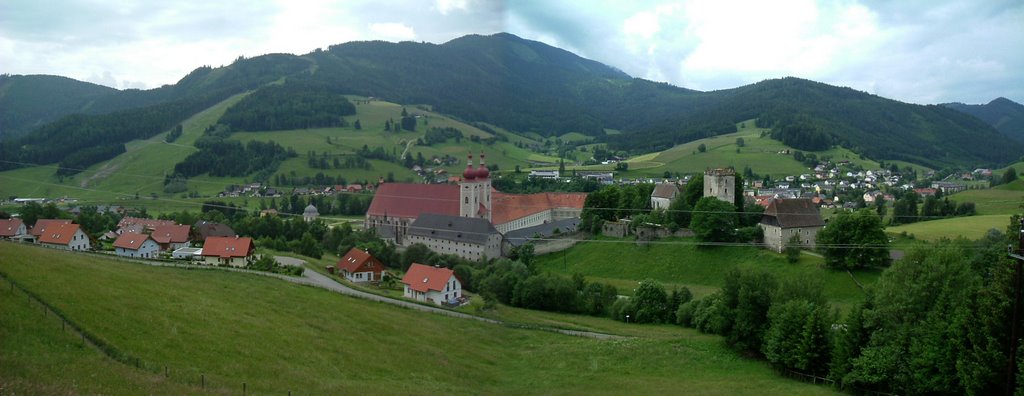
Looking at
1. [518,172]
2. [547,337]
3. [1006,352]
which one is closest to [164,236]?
[547,337]

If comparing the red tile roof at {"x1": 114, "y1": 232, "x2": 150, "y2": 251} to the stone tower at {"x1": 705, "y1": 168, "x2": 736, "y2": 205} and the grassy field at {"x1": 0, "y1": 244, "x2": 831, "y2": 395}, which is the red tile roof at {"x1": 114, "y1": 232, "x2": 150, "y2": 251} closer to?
the grassy field at {"x1": 0, "y1": 244, "x2": 831, "y2": 395}

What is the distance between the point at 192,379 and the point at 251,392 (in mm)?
1253

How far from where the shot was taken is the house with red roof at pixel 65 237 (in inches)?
1743

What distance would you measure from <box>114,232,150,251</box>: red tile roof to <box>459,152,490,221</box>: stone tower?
1232 inches

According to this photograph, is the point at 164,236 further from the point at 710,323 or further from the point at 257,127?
the point at 257,127

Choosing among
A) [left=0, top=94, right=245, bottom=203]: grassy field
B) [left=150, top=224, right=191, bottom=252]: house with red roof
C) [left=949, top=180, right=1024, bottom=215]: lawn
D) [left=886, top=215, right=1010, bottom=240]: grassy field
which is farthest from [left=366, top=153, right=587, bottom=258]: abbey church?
[left=0, top=94, right=245, bottom=203]: grassy field

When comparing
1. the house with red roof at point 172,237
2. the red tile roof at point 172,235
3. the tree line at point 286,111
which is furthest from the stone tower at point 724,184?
the tree line at point 286,111

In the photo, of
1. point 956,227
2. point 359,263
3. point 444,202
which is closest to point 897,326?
point 359,263

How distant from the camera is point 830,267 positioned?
42.5 metres

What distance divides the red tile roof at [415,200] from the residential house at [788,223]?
32.8 m

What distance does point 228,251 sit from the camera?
43156mm

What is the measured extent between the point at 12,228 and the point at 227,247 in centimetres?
1868

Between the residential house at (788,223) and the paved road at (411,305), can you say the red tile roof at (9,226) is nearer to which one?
the paved road at (411,305)

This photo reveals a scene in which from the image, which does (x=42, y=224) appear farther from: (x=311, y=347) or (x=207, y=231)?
(x=311, y=347)
